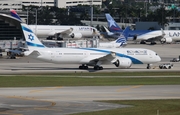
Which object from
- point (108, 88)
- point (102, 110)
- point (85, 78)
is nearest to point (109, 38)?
point (85, 78)

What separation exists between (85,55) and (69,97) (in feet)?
101

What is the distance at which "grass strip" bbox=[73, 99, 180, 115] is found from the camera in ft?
127

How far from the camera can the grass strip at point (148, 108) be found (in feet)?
127

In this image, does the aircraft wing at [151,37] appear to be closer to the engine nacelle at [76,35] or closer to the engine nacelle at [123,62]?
the engine nacelle at [76,35]

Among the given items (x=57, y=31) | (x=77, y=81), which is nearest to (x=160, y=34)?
(x=57, y=31)

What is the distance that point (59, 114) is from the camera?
38.3 metres

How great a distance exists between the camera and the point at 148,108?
135ft

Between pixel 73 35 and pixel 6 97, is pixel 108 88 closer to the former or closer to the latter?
pixel 6 97

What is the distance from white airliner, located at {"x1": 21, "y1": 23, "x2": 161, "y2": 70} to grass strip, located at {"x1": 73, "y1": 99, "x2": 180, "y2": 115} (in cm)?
3164

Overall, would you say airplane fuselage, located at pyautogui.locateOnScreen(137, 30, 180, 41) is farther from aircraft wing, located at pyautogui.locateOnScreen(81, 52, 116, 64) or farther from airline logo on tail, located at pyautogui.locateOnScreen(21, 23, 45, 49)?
airline logo on tail, located at pyautogui.locateOnScreen(21, 23, 45, 49)

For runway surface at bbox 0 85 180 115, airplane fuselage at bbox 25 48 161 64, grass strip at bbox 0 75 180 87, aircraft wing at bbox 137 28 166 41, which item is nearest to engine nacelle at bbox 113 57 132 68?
airplane fuselage at bbox 25 48 161 64

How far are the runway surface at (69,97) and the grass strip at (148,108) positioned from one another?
1435 mm

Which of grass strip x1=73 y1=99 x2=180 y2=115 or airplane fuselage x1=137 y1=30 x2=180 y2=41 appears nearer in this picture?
grass strip x1=73 y1=99 x2=180 y2=115

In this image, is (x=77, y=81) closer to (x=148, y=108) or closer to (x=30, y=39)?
(x=30, y=39)
